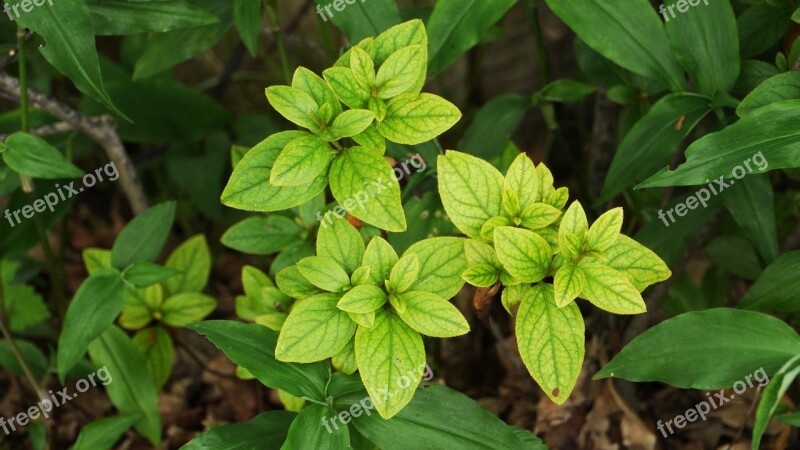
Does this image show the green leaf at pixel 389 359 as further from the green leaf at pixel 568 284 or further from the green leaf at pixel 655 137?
the green leaf at pixel 655 137

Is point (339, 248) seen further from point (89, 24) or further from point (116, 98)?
point (116, 98)

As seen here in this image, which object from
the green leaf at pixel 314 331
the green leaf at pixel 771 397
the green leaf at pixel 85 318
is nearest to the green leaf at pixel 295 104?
the green leaf at pixel 314 331

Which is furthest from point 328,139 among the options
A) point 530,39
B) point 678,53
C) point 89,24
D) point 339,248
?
point 530,39

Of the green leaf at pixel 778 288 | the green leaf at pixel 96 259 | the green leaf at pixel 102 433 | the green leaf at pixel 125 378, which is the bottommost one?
the green leaf at pixel 778 288

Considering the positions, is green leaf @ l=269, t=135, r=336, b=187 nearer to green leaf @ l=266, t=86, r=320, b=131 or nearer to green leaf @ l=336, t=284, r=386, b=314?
green leaf @ l=266, t=86, r=320, b=131

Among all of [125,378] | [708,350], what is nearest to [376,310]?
[708,350]
